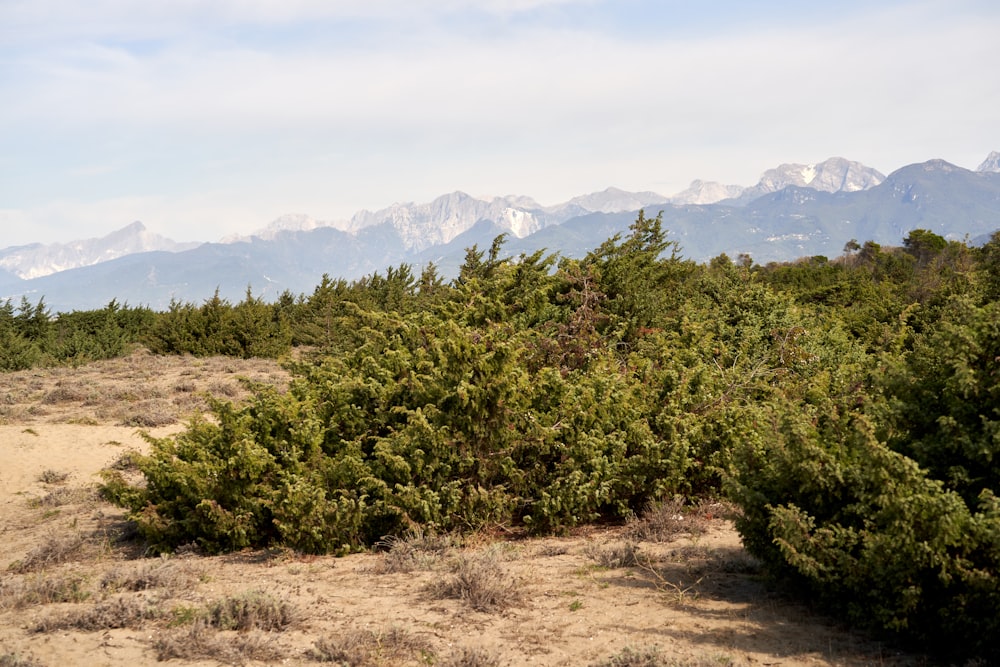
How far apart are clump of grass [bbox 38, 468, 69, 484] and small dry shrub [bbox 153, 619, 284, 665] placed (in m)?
7.09

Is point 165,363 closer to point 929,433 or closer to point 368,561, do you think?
point 368,561

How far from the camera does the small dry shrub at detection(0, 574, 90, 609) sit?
5.19m

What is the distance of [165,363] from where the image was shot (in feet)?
71.6

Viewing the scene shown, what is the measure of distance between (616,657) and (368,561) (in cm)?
279

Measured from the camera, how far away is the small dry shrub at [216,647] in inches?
169

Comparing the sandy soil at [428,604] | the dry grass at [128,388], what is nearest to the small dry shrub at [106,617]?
the sandy soil at [428,604]

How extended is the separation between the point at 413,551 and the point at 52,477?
22.7 feet

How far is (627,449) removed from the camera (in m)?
7.22

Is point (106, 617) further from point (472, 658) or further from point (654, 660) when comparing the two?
point (654, 660)

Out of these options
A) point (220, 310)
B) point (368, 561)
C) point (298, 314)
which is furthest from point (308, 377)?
point (298, 314)

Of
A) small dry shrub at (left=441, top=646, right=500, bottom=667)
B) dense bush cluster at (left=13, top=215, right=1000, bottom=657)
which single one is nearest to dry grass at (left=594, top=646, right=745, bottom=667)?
small dry shrub at (left=441, top=646, right=500, bottom=667)

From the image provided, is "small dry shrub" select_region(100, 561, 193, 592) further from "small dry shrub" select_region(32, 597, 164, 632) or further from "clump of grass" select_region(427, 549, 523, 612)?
"clump of grass" select_region(427, 549, 523, 612)

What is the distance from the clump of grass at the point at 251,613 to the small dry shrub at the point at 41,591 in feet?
3.85

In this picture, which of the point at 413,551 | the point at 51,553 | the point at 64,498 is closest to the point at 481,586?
the point at 413,551
